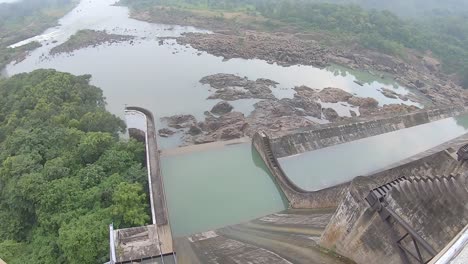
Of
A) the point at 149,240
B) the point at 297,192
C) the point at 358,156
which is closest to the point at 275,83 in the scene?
the point at 358,156

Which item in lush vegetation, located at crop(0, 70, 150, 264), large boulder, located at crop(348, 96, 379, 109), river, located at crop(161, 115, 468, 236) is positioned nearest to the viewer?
lush vegetation, located at crop(0, 70, 150, 264)

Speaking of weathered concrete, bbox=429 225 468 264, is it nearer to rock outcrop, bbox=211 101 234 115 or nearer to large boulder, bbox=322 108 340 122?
rock outcrop, bbox=211 101 234 115

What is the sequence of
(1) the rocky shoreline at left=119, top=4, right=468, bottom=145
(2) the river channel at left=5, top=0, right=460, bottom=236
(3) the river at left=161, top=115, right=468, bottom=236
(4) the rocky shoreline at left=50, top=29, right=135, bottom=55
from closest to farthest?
(3) the river at left=161, top=115, right=468, bottom=236
(2) the river channel at left=5, top=0, right=460, bottom=236
(1) the rocky shoreline at left=119, top=4, right=468, bottom=145
(4) the rocky shoreline at left=50, top=29, right=135, bottom=55

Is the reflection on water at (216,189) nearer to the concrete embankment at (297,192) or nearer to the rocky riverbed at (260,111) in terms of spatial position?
the concrete embankment at (297,192)

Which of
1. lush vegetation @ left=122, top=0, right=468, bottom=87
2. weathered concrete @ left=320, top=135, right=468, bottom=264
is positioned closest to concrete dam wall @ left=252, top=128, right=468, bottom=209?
weathered concrete @ left=320, top=135, right=468, bottom=264

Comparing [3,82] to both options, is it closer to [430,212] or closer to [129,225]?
[129,225]

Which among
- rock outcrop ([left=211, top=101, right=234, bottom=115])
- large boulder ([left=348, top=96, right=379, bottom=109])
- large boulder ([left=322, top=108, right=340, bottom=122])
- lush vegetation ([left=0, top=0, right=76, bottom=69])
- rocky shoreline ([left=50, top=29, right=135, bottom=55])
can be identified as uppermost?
lush vegetation ([left=0, top=0, right=76, bottom=69])

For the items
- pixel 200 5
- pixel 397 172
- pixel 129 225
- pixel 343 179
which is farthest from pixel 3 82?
pixel 200 5
